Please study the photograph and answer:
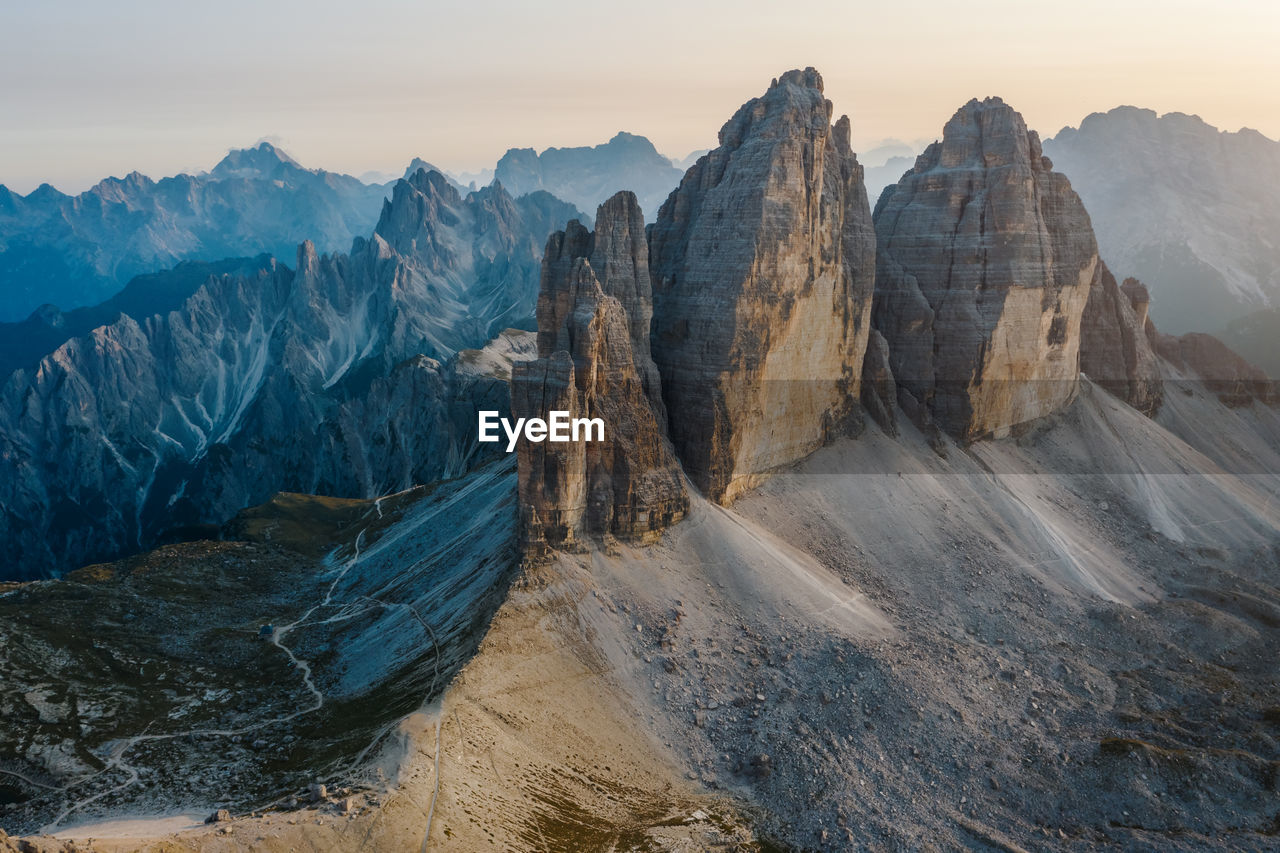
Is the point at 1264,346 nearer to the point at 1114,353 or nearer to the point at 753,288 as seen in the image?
the point at 1114,353

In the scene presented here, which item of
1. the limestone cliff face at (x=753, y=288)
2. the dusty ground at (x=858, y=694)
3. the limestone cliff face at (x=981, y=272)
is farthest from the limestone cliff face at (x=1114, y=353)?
the limestone cliff face at (x=753, y=288)

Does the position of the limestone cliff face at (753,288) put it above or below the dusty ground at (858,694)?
above

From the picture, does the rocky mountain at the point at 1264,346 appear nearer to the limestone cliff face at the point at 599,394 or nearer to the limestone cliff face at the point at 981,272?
the limestone cliff face at the point at 981,272

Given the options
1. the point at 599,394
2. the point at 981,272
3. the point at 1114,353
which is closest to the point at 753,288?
the point at 599,394

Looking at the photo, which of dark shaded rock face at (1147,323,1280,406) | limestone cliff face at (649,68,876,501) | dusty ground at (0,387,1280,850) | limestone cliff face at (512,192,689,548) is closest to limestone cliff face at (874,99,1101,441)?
dusty ground at (0,387,1280,850)

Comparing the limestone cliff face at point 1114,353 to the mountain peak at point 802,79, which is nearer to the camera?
the mountain peak at point 802,79

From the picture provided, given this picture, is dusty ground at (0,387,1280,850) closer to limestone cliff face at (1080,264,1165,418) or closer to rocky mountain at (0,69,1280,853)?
rocky mountain at (0,69,1280,853)

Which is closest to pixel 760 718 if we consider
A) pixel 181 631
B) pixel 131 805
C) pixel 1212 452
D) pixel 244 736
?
pixel 244 736
